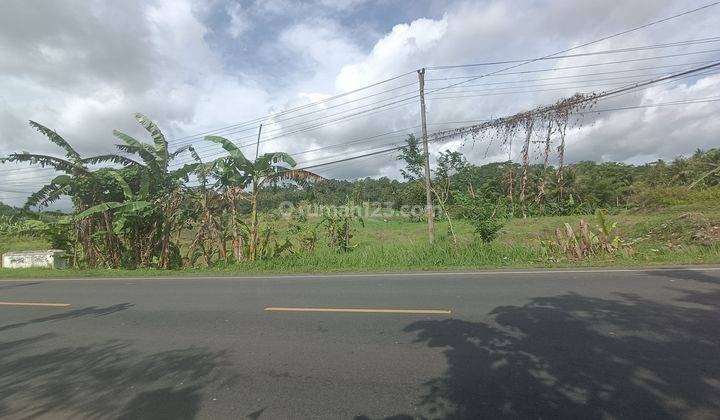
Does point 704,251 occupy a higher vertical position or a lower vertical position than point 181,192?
lower

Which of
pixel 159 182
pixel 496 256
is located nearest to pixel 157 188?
pixel 159 182

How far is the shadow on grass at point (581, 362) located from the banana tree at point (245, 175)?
11.1 metres

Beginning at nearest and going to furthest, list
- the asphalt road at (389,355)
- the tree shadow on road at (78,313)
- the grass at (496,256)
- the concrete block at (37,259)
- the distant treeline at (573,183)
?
1. the asphalt road at (389,355)
2. the tree shadow on road at (78,313)
3. the grass at (496,256)
4. the concrete block at (37,259)
5. the distant treeline at (573,183)

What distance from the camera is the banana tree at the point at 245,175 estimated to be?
15.8 meters

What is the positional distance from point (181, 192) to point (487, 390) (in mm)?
15378

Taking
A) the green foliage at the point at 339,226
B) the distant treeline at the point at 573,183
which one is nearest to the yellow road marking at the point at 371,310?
the green foliage at the point at 339,226

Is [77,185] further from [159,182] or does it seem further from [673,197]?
[673,197]

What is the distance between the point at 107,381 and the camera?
4504 millimetres

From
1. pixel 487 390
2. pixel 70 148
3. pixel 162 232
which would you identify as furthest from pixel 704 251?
pixel 70 148

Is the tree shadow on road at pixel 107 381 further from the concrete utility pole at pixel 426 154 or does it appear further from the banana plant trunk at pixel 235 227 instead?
the concrete utility pole at pixel 426 154

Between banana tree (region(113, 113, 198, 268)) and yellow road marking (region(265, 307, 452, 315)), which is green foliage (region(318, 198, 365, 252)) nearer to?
banana tree (region(113, 113, 198, 268))

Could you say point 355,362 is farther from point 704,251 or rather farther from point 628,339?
point 704,251

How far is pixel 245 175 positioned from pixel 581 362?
13939 millimetres

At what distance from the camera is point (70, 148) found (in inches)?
671
